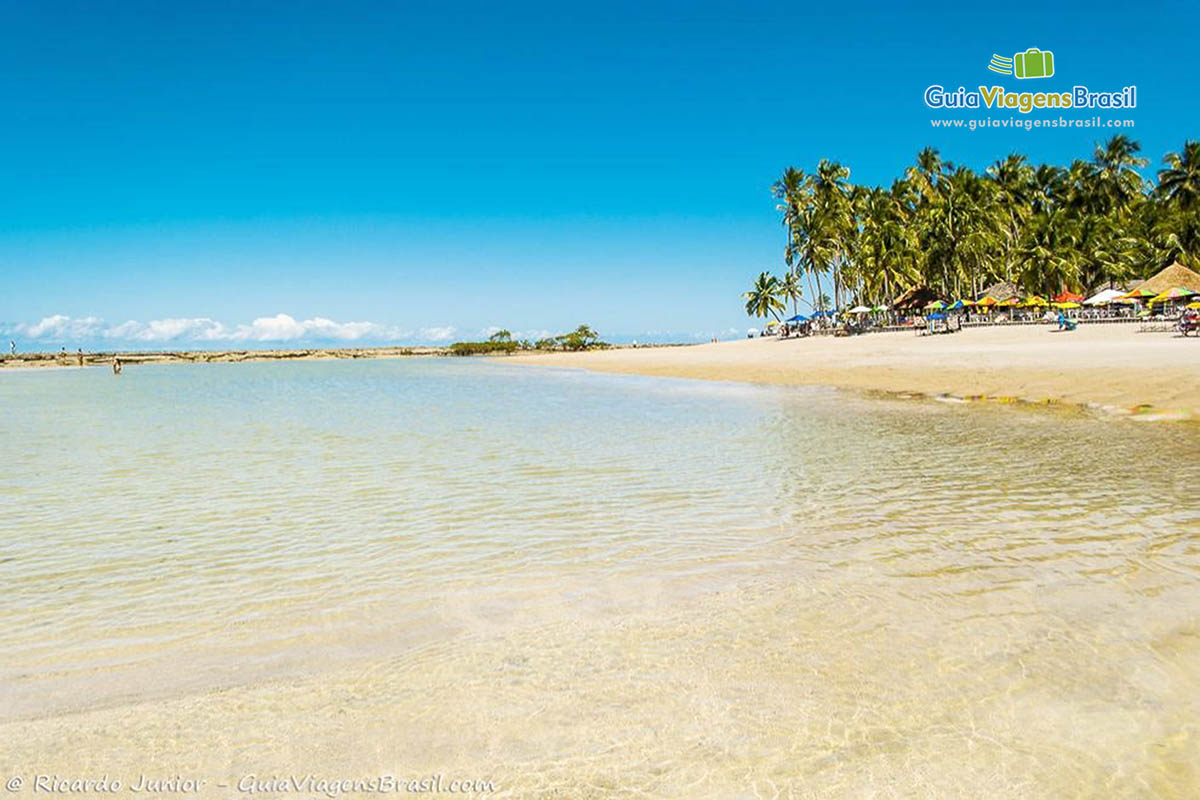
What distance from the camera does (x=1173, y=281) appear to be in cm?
4694

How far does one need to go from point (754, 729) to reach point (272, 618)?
3.27m

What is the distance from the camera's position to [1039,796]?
2.69 m

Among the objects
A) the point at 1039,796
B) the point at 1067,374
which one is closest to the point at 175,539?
the point at 1039,796

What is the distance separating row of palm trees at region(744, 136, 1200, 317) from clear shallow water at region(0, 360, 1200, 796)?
212 ft

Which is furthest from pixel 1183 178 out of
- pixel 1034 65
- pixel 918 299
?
pixel 1034 65

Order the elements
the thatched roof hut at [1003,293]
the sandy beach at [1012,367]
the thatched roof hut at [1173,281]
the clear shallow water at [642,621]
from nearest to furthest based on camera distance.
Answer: the clear shallow water at [642,621]
the sandy beach at [1012,367]
the thatched roof hut at [1173,281]
the thatched roof hut at [1003,293]

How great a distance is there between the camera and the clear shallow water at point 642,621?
3051 mm

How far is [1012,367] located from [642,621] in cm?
2415

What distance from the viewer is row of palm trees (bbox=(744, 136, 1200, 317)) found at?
211 feet

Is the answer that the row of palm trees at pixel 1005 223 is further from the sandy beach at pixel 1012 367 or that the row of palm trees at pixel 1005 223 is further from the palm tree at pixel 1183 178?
the sandy beach at pixel 1012 367

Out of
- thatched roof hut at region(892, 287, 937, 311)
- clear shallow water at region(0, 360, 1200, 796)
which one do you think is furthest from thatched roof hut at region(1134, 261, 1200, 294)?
clear shallow water at region(0, 360, 1200, 796)

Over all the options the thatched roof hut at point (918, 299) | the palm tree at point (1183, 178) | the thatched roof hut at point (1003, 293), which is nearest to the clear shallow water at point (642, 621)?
the thatched roof hut at point (1003, 293)

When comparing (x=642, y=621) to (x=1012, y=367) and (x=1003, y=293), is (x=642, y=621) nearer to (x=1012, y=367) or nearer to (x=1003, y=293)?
(x=1012, y=367)

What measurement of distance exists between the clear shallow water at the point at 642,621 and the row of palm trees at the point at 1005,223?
64655 mm
